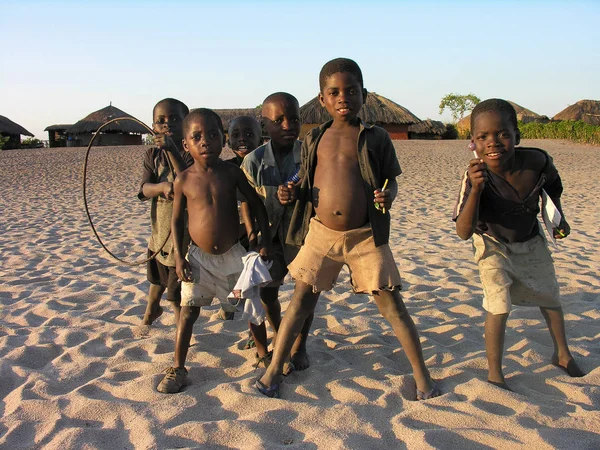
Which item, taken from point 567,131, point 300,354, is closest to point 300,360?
point 300,354

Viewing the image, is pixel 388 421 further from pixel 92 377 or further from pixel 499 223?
pixel 92 377

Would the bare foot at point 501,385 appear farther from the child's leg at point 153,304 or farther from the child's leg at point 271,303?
the child's leg at point 153,304

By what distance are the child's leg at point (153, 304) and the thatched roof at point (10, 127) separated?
3534 centimetres

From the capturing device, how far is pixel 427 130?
36.9 metres

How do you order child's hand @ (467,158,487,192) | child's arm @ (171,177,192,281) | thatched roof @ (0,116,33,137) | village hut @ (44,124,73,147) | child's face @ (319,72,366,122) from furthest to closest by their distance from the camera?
village hut @ (44,124,73,147) → thatched roof @ (0,116,33,137) → child's arm @ (171,177,192,281) → child's face @ (319,72,366,122) → child's hand @ (467,158,487,192)

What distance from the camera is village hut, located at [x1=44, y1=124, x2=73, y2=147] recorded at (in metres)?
39.8

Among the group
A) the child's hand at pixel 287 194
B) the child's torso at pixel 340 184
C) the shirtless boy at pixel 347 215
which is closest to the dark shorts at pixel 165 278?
the shirtless boy at pixel 347 215

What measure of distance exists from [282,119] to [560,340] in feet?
6.81

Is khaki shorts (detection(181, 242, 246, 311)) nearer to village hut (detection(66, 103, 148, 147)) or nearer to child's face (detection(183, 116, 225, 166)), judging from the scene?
child's face (detection(183, 116, 225, 166))

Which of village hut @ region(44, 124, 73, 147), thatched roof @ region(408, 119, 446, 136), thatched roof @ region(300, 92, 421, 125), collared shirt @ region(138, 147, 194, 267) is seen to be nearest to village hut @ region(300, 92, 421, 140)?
thatched roof @ region(300, 92, 421, 125)

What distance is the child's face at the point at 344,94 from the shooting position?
2734 mm

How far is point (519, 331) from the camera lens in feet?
12.7

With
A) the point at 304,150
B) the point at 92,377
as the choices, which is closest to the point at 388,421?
the point at 304,150

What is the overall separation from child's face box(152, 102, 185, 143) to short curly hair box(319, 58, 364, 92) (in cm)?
121
